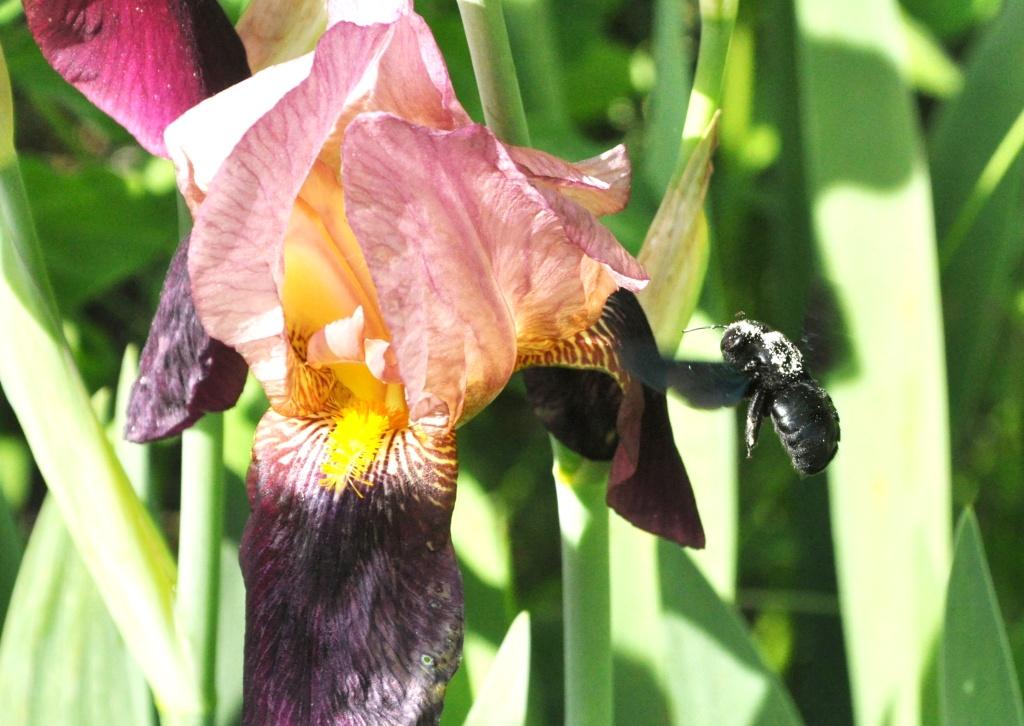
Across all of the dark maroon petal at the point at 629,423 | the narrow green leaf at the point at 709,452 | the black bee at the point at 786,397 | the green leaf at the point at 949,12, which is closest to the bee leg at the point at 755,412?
the black bee at the point at 786,397

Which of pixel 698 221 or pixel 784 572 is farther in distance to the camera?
pixel 784 572

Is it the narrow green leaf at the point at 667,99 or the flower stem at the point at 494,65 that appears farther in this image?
the narrow green leaf at the point at 667,99

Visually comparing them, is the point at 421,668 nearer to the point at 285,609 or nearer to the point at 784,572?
the point at 285,609

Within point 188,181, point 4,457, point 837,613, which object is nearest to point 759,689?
point 837,613

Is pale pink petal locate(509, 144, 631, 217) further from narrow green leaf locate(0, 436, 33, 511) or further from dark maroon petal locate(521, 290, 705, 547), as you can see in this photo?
narrow green leaf locate(0, 436, 33, 511)

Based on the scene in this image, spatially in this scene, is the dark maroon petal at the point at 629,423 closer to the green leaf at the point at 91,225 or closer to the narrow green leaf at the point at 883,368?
the narrow green leaf at the point at 883,368
